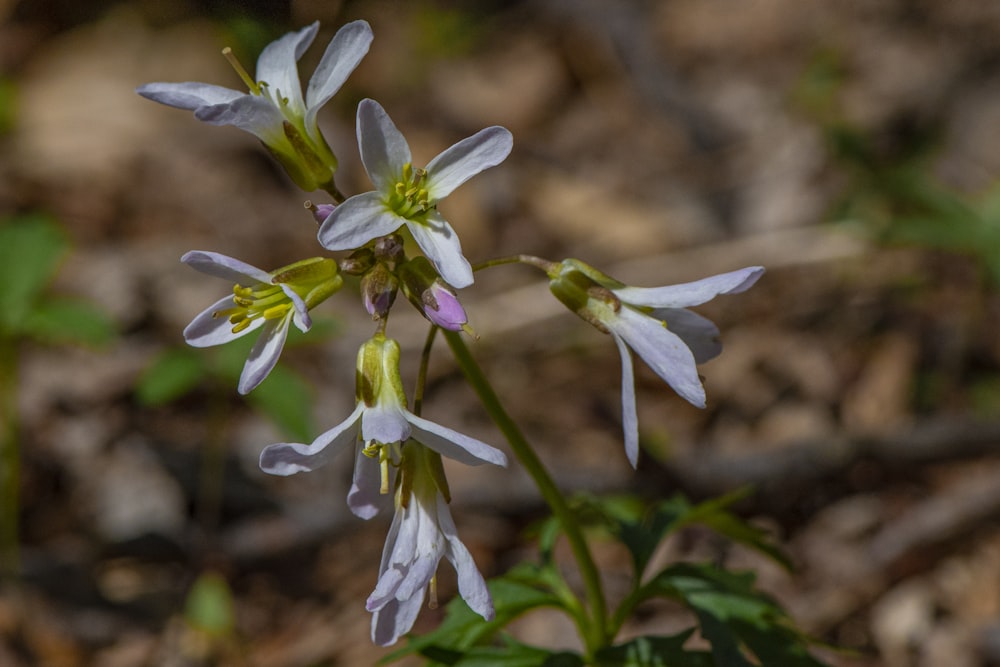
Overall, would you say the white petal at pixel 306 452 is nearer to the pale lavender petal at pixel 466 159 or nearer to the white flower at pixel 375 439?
the white flower at pixel 375 439

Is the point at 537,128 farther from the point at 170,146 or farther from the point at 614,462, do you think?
the point at 614,462

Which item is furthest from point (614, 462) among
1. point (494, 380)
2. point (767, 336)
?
point (767, 336)

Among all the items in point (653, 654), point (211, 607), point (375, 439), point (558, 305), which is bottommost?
point (558, 305)

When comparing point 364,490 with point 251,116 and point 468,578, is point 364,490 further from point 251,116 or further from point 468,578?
point 251,116

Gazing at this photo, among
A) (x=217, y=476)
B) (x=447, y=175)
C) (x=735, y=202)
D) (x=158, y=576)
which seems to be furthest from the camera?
(x=735, y=202)

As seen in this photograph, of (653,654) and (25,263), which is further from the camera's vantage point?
(25,263)

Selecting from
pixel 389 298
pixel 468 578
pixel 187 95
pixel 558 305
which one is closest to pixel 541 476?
pixel 468 578
